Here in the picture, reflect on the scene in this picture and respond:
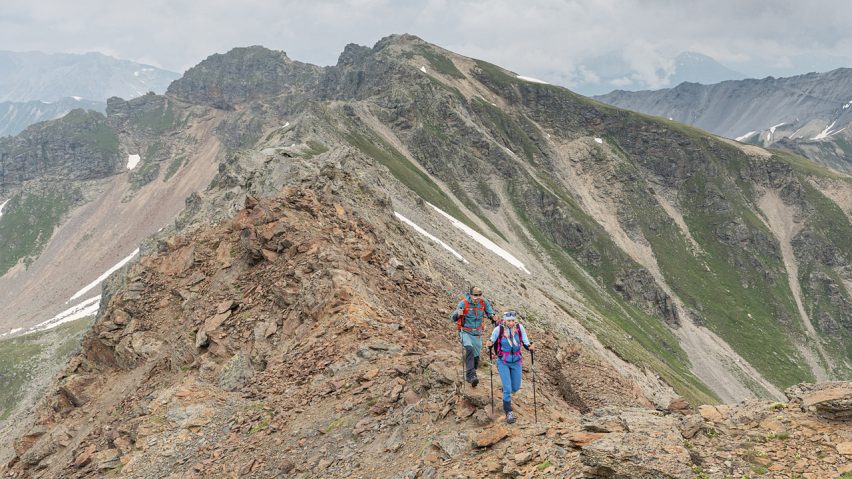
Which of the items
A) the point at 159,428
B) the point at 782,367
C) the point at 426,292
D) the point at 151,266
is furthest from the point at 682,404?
the point at 782,367

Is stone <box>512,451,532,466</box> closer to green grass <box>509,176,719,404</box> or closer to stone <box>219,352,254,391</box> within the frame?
stone <box>219,352,254,391</box>

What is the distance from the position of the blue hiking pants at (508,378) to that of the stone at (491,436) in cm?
70

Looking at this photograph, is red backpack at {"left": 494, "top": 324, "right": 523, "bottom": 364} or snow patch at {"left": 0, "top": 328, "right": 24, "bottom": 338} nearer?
red backpack at {"left": 494, "top": 324, "right": 523, "bottom": 364}

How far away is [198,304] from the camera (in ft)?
83.3

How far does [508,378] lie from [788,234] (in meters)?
199

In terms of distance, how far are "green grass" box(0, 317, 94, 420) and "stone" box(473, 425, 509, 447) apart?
93841 millimetres

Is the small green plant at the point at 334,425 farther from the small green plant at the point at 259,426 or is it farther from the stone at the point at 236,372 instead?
the stone at the point at 236,372

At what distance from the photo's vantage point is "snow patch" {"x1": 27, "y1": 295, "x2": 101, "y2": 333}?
135125 mm

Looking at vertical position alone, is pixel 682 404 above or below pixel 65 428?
above

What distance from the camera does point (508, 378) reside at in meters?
13.1

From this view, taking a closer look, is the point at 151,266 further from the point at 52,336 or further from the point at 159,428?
the point at 52,336

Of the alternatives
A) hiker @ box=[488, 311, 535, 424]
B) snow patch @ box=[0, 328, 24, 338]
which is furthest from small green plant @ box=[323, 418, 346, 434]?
snow patch @ box=[0, 328, 24, 338]

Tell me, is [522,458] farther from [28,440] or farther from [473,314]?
[28,440]

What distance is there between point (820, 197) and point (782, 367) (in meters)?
89.1
